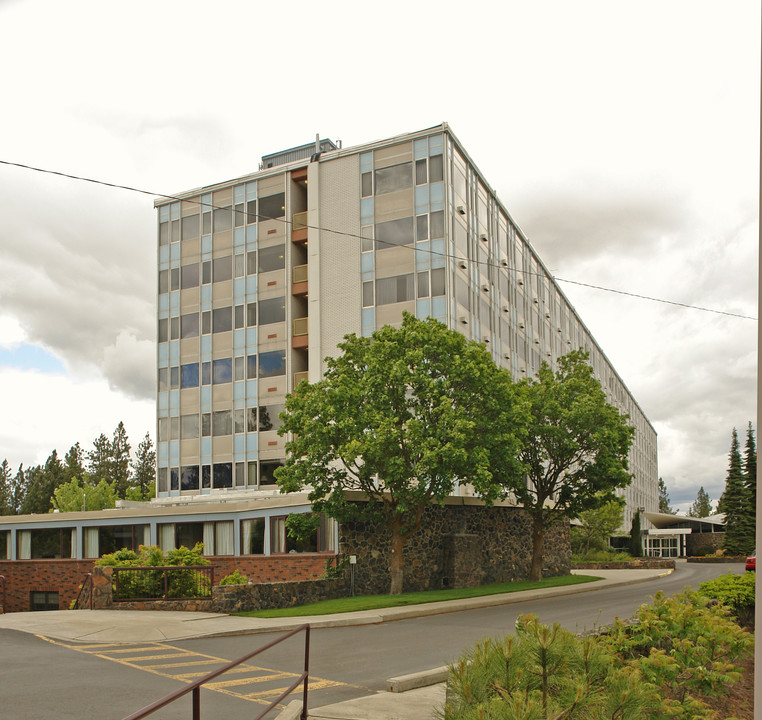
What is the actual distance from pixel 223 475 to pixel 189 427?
165 inches

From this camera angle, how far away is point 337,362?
28875 mm

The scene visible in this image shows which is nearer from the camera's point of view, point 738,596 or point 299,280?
point 738,596

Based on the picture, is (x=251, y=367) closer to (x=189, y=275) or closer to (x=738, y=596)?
(x=189, y=275)

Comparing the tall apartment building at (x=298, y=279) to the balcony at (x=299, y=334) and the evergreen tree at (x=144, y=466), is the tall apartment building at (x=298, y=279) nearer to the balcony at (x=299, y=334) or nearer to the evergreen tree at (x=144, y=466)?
the balcony at (x=299, y=334)

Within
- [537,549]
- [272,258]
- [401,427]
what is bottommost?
[537,549]

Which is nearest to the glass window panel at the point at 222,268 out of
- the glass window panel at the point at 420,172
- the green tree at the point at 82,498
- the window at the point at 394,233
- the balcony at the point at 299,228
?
the balcony at the point at 299,228

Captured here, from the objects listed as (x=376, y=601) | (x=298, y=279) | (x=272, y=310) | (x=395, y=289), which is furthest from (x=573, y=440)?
(x=272, y=310)

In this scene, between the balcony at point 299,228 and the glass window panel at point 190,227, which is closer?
the balcony at point 299,228

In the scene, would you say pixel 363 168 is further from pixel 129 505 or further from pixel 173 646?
pixel 173 646

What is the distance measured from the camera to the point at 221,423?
47719 mm

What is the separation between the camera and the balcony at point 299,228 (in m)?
46.8

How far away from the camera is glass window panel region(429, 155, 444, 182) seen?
41.2 metres

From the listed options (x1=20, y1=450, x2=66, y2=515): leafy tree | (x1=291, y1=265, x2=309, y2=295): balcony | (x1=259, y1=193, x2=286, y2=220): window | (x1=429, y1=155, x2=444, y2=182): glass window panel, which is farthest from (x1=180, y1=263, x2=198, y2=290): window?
(x1=20, y1=450, x2=66, y2=515): leafy tree

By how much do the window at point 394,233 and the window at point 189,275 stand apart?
1353cm
